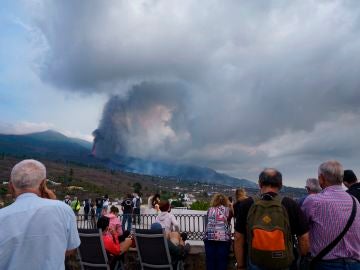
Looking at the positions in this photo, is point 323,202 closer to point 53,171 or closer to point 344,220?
point 344,220

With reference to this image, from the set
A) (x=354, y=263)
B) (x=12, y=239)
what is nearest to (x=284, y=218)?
(x=354, y=263)

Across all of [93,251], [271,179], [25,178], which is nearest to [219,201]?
[93,251]

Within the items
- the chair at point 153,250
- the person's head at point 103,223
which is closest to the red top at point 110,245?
the person's head at point 103,223

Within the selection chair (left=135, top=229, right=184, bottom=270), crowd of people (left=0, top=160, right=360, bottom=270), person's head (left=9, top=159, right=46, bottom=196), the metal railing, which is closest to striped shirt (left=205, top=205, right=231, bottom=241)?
chair (left=135, top=229, right=184, bottom=270)

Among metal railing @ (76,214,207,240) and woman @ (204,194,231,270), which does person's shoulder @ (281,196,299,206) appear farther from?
metal railing @ (76,214,207,240)

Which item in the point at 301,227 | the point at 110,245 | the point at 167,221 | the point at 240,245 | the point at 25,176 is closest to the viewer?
the point at 25,176

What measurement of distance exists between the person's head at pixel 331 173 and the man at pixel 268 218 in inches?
18.4

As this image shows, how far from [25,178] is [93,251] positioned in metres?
4.04

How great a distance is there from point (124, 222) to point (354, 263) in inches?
558

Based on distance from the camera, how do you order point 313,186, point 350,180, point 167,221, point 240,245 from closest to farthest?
point 240,245 < point 350,180 < point 313,186 < point 167,221

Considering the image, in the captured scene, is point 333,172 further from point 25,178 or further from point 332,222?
point 25,178

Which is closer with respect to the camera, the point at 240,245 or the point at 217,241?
the point at 240,245

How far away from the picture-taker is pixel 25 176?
3.56 meters

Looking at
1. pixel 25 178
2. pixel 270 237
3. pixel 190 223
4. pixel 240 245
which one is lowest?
pixel 190 223
